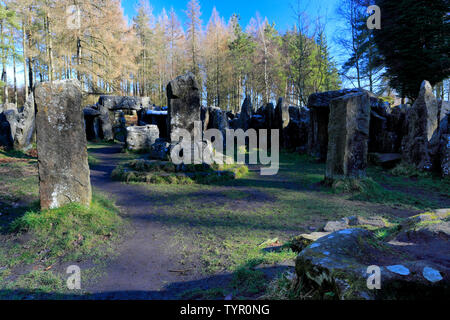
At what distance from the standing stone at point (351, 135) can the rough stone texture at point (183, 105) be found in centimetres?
457

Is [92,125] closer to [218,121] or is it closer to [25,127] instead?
[25,127]

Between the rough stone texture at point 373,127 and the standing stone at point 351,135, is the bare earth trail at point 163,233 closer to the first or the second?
the standing stone at point 351,135

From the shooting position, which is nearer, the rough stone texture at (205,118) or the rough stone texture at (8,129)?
the rough stone texture at (8,129)

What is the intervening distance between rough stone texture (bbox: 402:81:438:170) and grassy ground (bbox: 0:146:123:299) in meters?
8.48

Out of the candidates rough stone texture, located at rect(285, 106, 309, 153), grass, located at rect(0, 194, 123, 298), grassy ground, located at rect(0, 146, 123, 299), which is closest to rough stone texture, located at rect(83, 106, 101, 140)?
rough stone texture, located at rect(285, 106, 309, 153)

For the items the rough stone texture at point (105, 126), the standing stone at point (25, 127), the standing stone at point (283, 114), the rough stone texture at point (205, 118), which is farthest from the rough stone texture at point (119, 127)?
the standing stone at point (283, 114)

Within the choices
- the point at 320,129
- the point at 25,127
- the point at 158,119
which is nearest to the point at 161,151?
the point at 25,127

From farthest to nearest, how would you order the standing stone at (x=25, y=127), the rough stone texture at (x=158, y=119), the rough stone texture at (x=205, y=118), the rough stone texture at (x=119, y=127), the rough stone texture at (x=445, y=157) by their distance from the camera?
the rough stone texture at (x=119, y=127), the rough stone texture at (x=158, y=119), the rough stone texture at (x=205, y=118), the standing stone at (x=25, y=127), the rough stone texture at (x=445, y=157)

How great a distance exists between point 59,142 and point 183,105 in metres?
5.32

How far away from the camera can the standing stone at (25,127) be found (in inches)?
417

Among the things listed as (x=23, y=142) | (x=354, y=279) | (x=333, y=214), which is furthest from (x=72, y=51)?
(x=354, y=279)

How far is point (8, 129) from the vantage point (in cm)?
1130

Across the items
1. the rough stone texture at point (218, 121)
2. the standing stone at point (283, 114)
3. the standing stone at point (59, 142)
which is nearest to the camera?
the standing stone at point (59, 142)

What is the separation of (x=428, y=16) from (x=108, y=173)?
55.3ft
